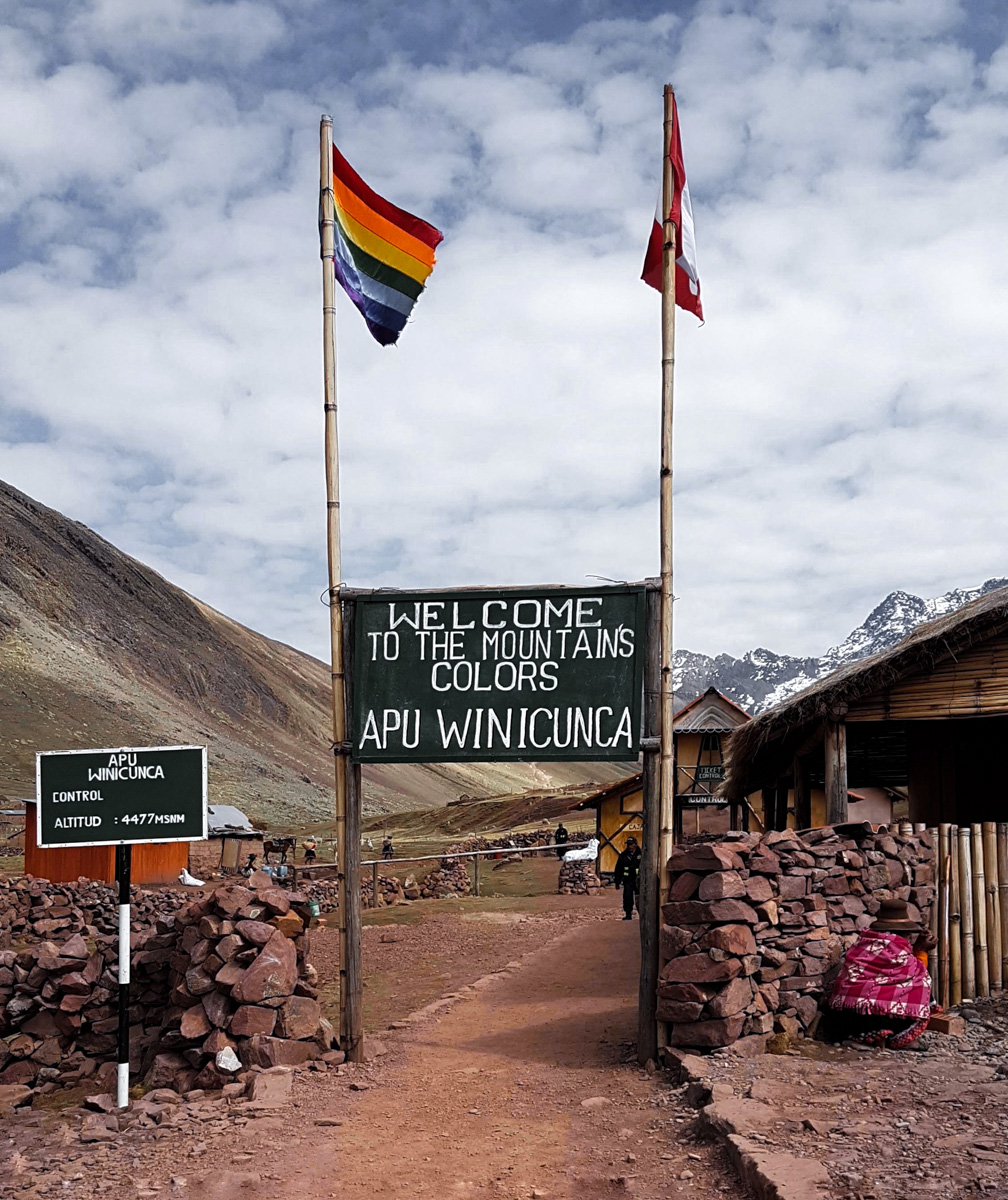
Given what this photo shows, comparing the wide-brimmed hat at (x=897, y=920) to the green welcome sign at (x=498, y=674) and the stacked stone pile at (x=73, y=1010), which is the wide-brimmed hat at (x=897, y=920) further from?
the stacked stone pile at (x=73, y=1010)

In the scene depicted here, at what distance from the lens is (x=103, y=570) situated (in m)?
125

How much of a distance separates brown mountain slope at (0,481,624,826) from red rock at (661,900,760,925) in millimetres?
58699

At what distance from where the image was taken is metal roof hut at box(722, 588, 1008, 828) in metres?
11.6

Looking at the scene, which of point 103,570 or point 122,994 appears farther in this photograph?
point 103,570

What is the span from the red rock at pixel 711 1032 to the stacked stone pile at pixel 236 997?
9.24 ft

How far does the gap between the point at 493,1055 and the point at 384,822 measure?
79758 millimetres

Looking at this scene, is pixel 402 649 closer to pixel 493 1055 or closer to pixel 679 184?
pixel 493 1055

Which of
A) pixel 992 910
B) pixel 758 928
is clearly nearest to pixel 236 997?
pixel 758 928

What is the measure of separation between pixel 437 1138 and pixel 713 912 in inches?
104

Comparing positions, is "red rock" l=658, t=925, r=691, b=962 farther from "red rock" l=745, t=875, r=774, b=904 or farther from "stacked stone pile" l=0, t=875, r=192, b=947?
"stacked stone pile" l=0, t=875, r=192, b=947

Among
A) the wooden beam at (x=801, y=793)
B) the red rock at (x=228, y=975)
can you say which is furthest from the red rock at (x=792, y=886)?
the wooden beam at (x=801, y=793)

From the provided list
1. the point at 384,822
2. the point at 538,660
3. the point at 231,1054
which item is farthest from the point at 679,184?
the point at 384,822

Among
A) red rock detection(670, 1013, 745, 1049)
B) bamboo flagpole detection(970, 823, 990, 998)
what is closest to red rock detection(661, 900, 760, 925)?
red rock detection(670, 1013, 745, 1049)

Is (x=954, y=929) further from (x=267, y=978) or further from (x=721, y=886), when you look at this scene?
(x=267, y=978)
